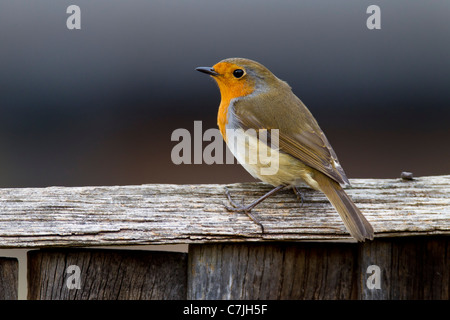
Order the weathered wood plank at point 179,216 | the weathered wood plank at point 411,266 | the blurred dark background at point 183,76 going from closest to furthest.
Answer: the weathered wood plank at point 179,216
the weathered wood plank at point 411,266
the blurred dark background at point 183,76

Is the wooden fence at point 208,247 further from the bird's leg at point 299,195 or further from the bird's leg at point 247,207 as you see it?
the bird's leg at point 299,195

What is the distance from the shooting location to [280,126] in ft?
11.0

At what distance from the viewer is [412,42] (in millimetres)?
5152

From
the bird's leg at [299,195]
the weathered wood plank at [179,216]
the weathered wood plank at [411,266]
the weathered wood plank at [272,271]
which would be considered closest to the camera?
the weathered wood plank at [179,216]

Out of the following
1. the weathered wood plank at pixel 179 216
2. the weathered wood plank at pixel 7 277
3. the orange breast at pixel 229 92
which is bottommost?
the weathered wood plank at pixel 7 277

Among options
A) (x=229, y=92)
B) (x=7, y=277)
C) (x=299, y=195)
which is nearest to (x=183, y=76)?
(x=229, y=92)

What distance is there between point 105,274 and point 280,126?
1.34 metres

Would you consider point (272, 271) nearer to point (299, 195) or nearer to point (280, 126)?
point (299, 195)

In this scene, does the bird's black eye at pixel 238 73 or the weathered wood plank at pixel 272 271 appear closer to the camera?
the weathered wood plank at pixel 272 271

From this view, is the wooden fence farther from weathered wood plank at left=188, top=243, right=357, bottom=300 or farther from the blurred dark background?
the blurred dark background

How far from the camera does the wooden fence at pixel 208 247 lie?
2.43 m

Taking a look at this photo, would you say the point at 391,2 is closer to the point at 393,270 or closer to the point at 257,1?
the point at 257,1

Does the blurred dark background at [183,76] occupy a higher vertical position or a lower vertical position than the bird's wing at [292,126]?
higher

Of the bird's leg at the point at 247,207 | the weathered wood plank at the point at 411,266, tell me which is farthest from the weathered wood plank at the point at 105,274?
the weathered wood plank at the point at 411,266
